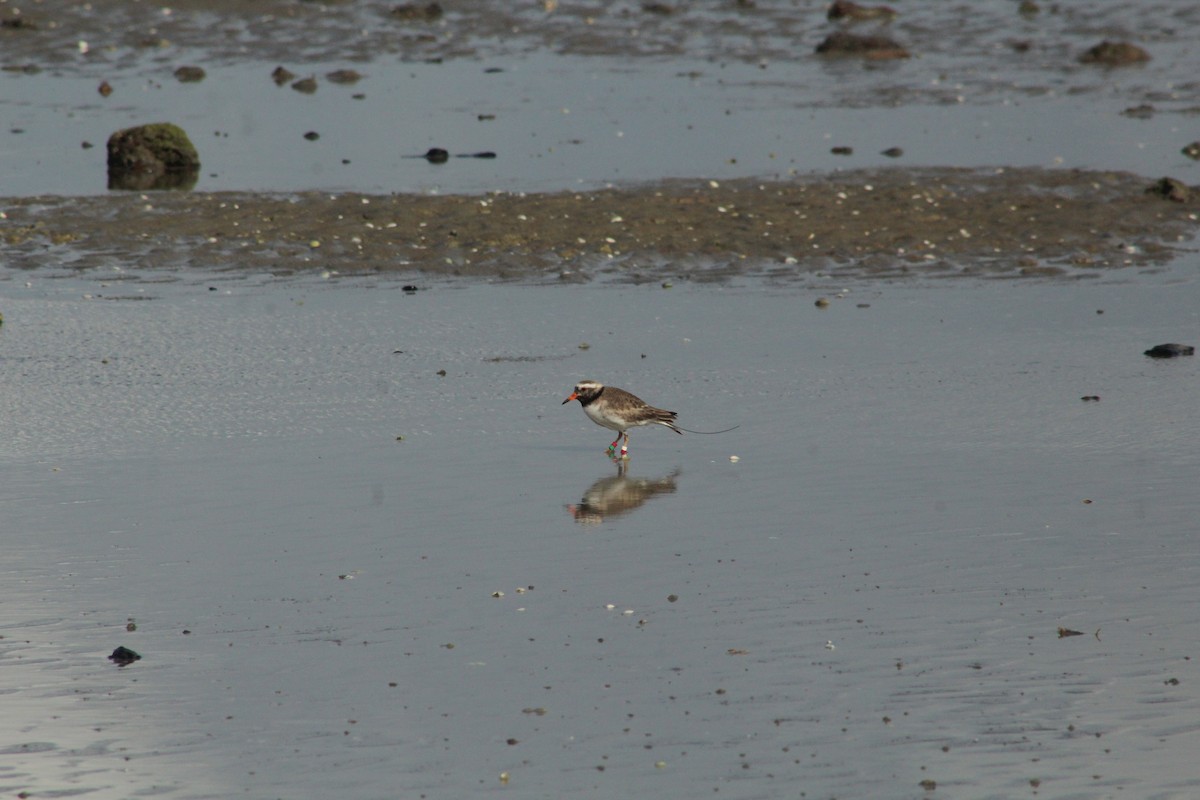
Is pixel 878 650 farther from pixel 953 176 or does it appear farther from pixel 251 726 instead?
pixel 953 176

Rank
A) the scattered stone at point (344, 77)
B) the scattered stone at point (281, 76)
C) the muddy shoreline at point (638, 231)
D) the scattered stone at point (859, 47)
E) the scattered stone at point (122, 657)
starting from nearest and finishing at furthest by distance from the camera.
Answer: the scattered stone at point (122, 657) → the muddy shoreline at point (638, 231) → the scattered stone at point (344, 77) → the scattered stone at point (281, 76) → the scattered stone at point (859, 47)

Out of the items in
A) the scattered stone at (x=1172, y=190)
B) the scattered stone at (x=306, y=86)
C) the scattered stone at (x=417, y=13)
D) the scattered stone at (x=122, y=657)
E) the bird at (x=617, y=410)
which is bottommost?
the scattered stone at (x=306, y=86)

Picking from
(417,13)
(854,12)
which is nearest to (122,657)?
(417,13)

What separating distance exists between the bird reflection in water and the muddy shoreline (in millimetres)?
8646

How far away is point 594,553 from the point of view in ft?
44.0

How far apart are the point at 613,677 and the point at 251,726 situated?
7.34 ft

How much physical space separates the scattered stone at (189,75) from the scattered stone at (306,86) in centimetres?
279

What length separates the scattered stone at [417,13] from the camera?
55.2m

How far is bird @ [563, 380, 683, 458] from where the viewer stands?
16.4 m

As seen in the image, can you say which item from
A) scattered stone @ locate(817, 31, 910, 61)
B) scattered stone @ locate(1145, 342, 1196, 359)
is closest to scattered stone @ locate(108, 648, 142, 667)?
scattered stone @ locate(1145, 342, 1196, 359)

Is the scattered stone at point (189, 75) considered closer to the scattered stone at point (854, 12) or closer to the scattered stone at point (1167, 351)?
the scattered stone at point (854, 12)

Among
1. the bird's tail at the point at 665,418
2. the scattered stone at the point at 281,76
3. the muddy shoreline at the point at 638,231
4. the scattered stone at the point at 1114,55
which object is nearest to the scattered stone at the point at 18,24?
the scattered stone at the point at 281,76

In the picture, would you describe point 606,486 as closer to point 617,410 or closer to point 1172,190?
point 617,410

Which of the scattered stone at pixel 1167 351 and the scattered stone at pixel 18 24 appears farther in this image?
the scattered stone at pixel 18 24
